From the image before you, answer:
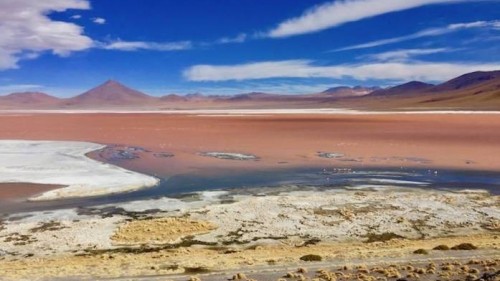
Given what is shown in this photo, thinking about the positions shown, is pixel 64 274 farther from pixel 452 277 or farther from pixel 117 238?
pixel 452 277

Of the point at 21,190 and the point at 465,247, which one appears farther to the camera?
the point at 21,190

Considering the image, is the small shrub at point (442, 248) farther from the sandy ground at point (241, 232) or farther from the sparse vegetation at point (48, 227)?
the sparse vegetation at point (48, 227)

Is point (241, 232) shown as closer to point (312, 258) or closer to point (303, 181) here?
point (312, 258)

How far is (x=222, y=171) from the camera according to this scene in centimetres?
2578

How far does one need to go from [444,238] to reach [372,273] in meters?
4.76

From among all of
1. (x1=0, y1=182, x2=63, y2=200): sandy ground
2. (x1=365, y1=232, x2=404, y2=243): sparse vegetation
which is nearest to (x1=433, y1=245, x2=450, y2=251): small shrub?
(x1=365, y1=232, x2=404, y2=243): sparse vegetation

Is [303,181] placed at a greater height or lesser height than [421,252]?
greater

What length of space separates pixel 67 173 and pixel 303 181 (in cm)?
1095

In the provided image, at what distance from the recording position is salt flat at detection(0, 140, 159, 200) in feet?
69.1

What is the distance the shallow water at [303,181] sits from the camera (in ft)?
64.7

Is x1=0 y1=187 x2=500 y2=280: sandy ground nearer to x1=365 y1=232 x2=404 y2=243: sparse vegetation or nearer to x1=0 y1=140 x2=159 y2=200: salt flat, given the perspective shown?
x1=365 y1=232 x2=404 y2=243: sparse vegetation

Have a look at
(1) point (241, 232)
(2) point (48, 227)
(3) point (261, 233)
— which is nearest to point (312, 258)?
(3) point (261, 233)

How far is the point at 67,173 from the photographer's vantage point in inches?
977

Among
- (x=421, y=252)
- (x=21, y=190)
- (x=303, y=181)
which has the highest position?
(x=21, y=190)
